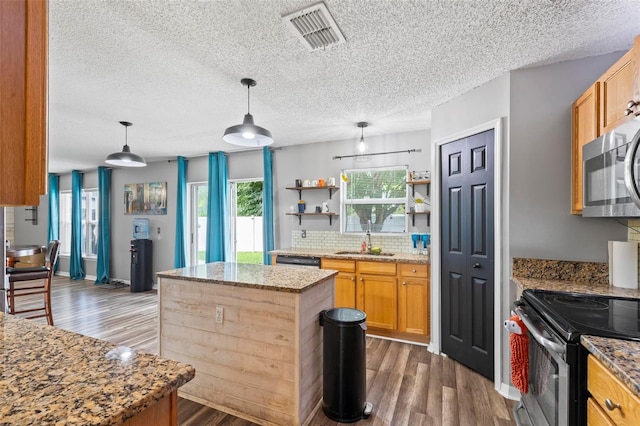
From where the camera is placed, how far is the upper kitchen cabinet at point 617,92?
1.65 m

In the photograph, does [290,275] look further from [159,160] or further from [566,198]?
[159,160]

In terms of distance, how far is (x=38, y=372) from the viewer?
799 mm

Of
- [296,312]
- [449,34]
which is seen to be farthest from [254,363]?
[449,34]

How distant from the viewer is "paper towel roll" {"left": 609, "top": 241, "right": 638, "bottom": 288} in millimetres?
1979

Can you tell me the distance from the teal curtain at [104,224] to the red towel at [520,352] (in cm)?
756

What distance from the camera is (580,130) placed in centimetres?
215

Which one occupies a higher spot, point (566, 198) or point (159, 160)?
point (159, 160)

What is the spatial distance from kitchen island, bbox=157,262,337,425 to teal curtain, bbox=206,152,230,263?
2716 mm

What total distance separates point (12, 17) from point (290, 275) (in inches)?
81.1

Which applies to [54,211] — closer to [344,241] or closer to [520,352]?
[344,241]

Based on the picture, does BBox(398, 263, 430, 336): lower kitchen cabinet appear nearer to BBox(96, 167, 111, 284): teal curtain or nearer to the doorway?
the doorway

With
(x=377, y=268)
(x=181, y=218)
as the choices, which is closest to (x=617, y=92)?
(x=377, y=268)

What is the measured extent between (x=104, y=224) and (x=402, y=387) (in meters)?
6.97

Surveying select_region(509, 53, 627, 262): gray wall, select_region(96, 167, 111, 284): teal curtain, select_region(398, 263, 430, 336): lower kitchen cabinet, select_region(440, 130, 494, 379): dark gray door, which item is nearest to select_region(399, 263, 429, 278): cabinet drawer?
select_region(398, 263, 430, 336): lower kitchen cabinet
